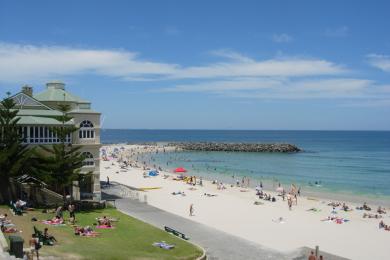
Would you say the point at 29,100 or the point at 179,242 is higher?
the point at 29,100

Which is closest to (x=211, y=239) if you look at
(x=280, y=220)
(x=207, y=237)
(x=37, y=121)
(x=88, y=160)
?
(x=207, y=237)

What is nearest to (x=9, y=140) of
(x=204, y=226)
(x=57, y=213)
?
(x=57, y=213)

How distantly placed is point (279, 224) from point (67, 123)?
564 inches

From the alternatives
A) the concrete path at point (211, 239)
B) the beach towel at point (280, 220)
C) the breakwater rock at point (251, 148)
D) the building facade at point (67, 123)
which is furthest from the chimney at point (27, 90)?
the breakwater rock at point (251, 148)

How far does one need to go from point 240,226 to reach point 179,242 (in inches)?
312

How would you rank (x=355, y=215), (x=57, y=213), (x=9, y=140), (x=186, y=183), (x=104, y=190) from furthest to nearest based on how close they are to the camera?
(x=186, y=183), (x=104, y=190), (x=355, y=215), (x=9, y=140), (x=57, y=213)

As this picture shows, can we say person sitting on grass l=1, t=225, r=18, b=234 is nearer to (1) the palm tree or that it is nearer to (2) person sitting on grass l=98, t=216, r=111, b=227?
(2) person sitting on grass l=98, t=216, r=111, b=227

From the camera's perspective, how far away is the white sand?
23922 mm

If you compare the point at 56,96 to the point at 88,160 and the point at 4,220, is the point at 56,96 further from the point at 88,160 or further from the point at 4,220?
the point at 4,220

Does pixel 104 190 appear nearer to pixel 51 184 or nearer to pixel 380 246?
pixel 51 184

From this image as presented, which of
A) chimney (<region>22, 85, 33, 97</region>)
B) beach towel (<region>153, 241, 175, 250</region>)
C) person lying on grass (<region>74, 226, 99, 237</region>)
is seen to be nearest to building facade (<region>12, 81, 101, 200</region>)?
chimney (<region>22, 85, 33, 97</region>)

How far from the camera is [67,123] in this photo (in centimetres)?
3008

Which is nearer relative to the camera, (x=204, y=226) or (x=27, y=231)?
(x=27, y=231)

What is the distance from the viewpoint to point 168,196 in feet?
133
